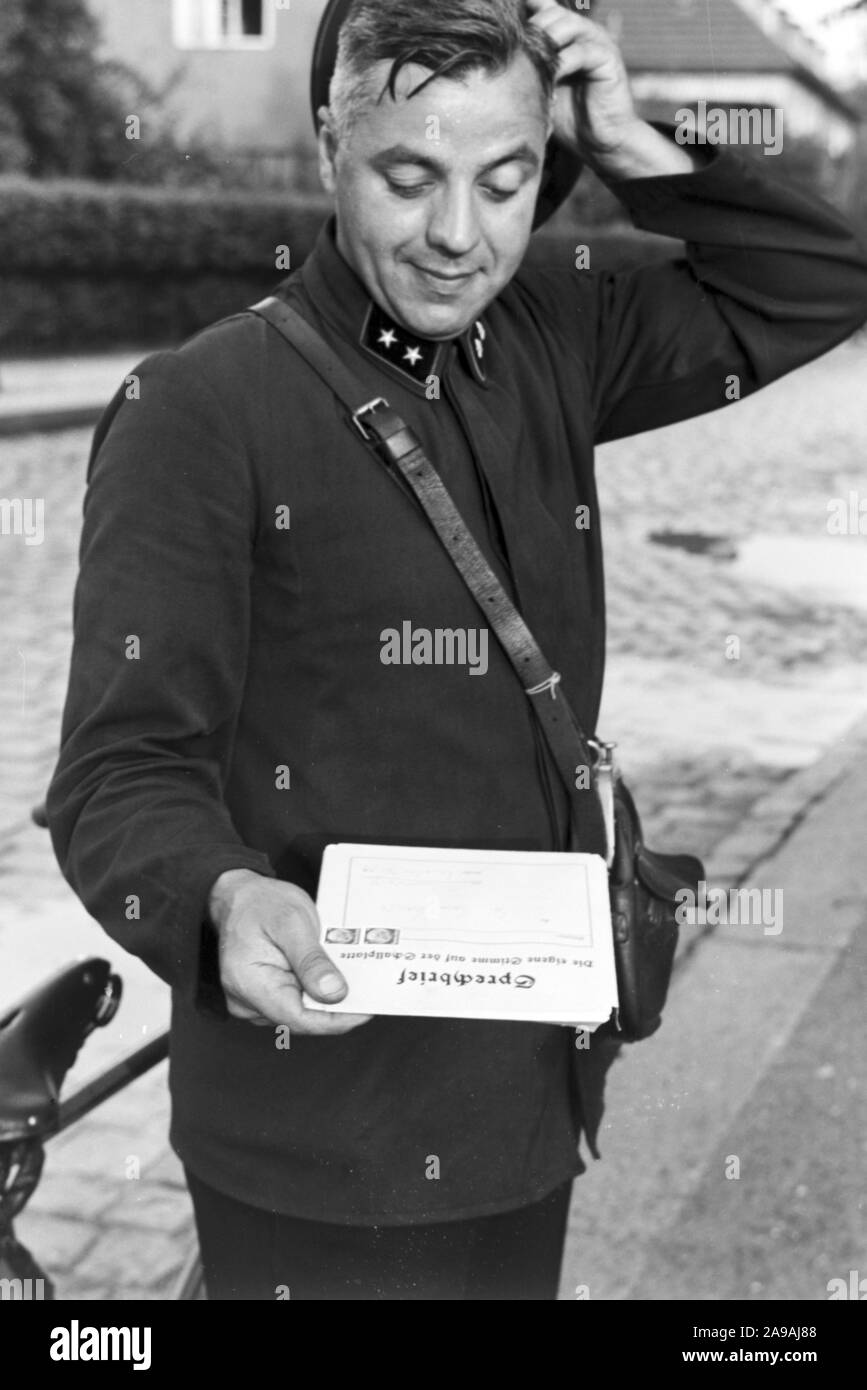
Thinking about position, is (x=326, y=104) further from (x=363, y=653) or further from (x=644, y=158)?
(x=363, y=653)

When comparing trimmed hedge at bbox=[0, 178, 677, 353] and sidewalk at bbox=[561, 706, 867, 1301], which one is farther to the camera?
trimmed hedge at bbox=[0, 178, 677, 353]

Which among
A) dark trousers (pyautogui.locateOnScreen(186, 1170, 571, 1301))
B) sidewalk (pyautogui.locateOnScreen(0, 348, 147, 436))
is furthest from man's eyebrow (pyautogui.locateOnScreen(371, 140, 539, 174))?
sidewalk (pyautogui.locateOnScreen(0, 348, 147, 436))

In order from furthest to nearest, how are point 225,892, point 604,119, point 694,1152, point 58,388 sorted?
point 58,388, point 694,1152, point 604,119, point 225,892

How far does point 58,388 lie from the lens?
16.6 metres

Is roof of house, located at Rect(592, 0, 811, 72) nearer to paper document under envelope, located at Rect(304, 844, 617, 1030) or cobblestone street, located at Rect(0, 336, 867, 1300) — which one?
cobblestone street, located at Rect(0, 336, 867, 1300)

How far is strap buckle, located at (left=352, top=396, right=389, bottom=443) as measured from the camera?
1788mm

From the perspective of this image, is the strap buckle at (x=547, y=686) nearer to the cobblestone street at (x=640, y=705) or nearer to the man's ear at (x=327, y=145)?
the man's ear at (x=327, y=145)

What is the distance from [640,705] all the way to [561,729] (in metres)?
5.23

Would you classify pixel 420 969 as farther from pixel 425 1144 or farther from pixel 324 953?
pixel 425 1144

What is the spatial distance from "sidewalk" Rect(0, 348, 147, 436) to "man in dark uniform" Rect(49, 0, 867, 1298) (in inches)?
434

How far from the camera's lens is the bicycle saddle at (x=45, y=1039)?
2312 mm

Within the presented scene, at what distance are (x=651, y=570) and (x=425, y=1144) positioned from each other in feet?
26.4
